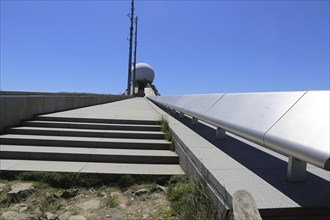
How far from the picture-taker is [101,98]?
2025 centimetres

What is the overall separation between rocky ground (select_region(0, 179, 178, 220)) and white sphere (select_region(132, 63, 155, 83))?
71.6 metres

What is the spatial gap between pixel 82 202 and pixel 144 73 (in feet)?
239

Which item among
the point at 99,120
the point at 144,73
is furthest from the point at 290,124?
the point at 144,73

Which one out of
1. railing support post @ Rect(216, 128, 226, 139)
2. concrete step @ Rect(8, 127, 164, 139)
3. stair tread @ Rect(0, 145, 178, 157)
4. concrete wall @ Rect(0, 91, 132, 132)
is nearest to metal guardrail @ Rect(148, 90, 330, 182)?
railing support post @ Rect(216, 128, 226, 139)

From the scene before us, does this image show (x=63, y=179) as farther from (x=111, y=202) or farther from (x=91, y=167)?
(x=111, y=202)

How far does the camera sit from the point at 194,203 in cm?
300

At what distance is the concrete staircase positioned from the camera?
5.02 metres

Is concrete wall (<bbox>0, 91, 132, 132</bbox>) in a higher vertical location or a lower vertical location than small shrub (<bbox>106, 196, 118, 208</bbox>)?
higher

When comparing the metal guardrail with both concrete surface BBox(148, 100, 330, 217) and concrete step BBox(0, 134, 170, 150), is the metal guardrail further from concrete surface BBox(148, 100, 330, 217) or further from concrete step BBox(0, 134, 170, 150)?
concrete step BBox(0, 134, 170, 150)

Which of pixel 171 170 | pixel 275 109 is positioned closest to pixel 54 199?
pixel 171 170

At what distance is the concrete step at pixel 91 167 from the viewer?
187 inches

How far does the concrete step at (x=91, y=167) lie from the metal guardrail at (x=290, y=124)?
1419mm

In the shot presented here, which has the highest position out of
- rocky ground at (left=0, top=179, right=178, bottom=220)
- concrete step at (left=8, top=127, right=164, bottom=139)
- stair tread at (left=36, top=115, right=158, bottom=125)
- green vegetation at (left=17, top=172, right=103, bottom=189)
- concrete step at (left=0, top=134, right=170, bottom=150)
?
stair tread at (left=36, top=115, right=158, bottom=125)

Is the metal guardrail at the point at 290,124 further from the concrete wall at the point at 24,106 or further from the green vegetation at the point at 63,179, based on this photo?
the concrete wall at the point at 24,106
